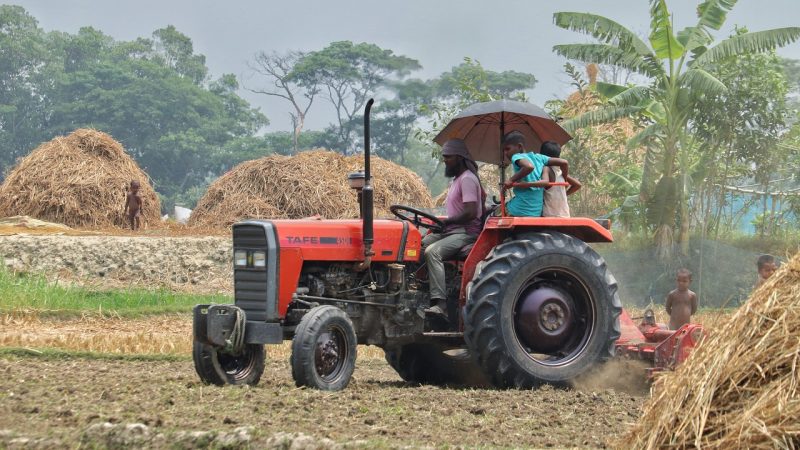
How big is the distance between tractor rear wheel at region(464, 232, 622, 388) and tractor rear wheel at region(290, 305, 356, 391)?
96cm

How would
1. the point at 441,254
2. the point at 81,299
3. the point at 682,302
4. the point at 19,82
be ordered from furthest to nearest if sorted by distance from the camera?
the point at 19,82 → the point at 81,299 → the point at 682,302 → the point at 441,254

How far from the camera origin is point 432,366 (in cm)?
998

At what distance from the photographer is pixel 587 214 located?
27047 millimetres

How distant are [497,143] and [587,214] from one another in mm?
17206

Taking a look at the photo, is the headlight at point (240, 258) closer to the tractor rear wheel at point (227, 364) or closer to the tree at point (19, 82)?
the tractor rear wheel at point (227, 364)

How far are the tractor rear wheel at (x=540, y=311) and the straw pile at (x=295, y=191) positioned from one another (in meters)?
16.0

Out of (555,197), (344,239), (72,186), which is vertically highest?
(72,186)

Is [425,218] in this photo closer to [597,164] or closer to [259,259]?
[259,259]

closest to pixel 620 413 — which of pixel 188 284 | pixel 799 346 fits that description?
pixel 799 346

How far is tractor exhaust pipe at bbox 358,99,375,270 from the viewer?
839 cm

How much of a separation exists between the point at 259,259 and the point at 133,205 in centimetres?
1914

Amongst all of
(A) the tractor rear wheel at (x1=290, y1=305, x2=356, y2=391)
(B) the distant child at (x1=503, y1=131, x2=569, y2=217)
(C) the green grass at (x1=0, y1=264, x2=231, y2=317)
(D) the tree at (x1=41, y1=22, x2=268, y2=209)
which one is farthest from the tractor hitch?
(D) the tree at (x1=41, y1=22, x2=268, y2=209)

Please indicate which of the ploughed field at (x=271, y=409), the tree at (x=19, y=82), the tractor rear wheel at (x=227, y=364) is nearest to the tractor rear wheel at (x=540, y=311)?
the ploughed field at (x=271, y=409)

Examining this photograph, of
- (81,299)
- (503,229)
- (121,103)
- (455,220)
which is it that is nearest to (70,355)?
(455,220)
